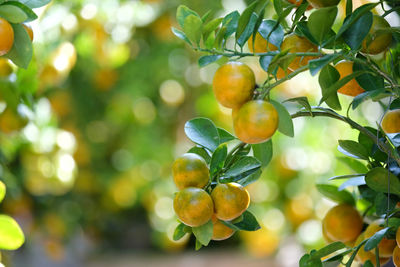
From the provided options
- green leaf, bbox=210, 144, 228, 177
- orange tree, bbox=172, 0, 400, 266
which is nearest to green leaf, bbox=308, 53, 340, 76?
orange tree, bbox=172, 0, 400, 266

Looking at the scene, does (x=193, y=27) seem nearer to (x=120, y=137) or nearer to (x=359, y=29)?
(x=359, y=29)

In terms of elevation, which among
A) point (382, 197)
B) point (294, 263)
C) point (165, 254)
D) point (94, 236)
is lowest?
point (165, 254)

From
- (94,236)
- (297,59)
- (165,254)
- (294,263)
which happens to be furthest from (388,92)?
(165,254)

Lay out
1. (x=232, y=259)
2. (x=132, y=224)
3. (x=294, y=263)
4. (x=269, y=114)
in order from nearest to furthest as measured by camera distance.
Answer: (x=269, y=114) < (x=294, y=263) < (x=232, y=259) < (x=132, y=224)

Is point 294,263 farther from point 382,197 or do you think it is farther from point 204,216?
point 204,216

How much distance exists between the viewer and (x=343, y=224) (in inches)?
19.1

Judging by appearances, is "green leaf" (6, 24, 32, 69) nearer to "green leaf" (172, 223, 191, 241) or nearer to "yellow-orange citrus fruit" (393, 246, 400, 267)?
"green leaf" (172, 223, 191, 241)

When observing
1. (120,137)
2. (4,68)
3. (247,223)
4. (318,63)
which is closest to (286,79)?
(318,63)

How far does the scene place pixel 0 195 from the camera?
459 millimetres

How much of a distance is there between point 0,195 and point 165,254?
1.91 m

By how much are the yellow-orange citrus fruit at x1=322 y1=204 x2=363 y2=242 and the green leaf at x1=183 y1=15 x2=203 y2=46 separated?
0.22 m

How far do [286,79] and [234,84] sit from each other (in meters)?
0.04

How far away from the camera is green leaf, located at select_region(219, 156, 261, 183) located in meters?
0.39

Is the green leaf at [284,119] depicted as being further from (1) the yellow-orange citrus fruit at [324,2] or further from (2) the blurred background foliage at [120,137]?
(2) the blurred background foliage at [120,137]
